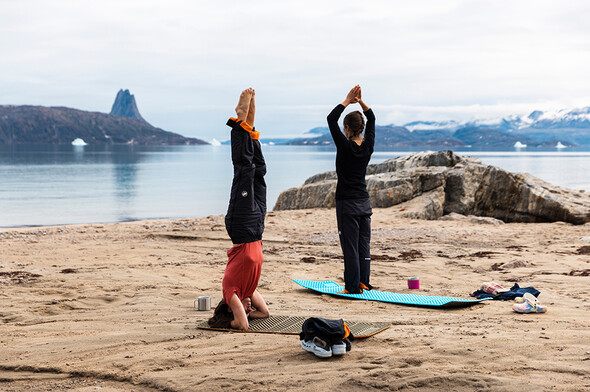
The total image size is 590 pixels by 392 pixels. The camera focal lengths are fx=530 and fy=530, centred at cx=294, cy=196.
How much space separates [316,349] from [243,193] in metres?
1.58

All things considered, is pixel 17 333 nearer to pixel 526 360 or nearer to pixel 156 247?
pixel 526 360

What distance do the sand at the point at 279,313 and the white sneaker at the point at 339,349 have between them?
0.08m

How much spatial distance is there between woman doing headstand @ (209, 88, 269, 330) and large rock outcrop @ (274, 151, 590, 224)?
11040 mm

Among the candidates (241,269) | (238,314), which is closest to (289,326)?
(238,314)

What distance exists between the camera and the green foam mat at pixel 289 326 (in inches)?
175

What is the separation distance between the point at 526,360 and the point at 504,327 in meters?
1.06

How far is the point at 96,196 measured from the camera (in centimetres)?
3328

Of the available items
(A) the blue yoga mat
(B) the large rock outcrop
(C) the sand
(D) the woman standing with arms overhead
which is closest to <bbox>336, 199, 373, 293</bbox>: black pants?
(D) the woman standing with arms overhead

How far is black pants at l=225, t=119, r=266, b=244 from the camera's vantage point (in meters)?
4.73

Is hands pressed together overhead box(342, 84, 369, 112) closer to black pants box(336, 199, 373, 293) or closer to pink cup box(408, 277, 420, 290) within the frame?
black pants box(336, 199, 373, 293)

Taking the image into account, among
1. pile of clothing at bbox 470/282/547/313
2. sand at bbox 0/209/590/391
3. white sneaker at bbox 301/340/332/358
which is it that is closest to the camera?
sand at bbox 0/209/590/391

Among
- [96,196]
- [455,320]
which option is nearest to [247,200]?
[455,320]

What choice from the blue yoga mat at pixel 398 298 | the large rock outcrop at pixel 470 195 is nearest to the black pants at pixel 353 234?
the blue yoga mat at pixel 398 298

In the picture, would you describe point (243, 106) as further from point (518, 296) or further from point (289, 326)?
point (518, 296)
